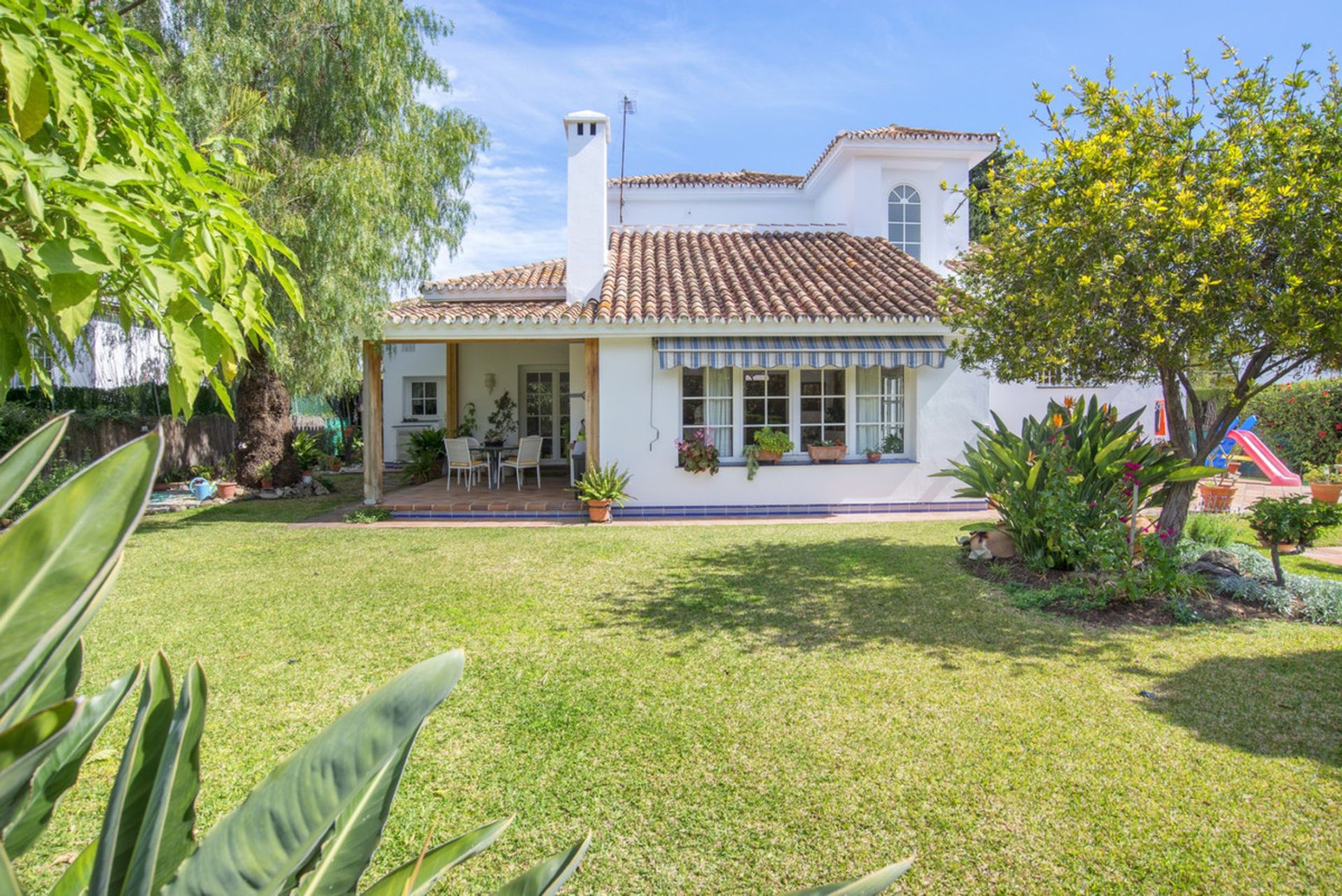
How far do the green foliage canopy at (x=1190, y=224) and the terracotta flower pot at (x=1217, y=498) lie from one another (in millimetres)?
6090

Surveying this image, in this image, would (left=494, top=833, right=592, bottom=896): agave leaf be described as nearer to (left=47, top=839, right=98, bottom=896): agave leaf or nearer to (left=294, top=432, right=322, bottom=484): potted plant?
(left=47, top=839, right=98, bottom=896): agave leaf

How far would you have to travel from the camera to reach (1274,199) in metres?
6.44

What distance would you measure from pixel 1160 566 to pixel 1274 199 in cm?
333

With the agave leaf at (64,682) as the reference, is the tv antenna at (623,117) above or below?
above

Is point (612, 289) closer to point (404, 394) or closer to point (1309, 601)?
point (404, 394)

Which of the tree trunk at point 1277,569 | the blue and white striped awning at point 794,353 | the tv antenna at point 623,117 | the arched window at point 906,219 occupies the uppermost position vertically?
the tv antenna at point 623,117

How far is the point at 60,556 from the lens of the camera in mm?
744

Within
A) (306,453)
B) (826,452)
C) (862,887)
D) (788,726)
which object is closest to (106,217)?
(862,887)

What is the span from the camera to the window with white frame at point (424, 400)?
72.0ft

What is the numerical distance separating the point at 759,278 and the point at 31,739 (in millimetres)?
→ 15597

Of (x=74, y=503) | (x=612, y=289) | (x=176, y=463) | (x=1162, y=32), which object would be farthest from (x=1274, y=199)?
(x=176, y=463)

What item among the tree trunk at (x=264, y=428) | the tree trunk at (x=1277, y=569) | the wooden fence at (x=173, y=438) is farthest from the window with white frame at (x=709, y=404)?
the wooden fence at (x=173, y=438)

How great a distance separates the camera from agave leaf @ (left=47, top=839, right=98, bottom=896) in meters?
1.05

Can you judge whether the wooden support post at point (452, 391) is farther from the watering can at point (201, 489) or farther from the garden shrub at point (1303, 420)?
the garden shrub at point (1303, 420)
